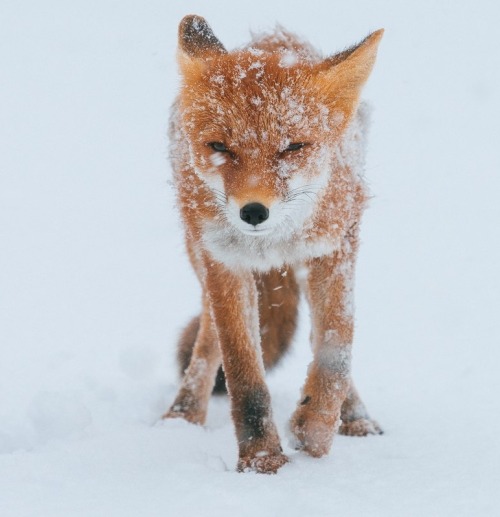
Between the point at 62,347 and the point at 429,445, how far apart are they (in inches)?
141

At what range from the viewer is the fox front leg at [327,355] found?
4.00 metres

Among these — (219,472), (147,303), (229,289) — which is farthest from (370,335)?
(219,472)

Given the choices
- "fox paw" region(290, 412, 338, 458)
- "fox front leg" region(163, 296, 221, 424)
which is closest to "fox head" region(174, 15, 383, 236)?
"fox paw" region(290, 412, 338, 458)

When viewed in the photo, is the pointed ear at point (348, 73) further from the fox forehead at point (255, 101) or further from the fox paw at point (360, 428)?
the fox paw at point (360, 428)

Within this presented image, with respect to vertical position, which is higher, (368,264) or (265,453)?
(265,453)

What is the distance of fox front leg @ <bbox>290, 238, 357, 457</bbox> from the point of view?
4004mm

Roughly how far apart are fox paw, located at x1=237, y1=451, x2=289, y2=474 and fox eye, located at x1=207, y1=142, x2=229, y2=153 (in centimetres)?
139

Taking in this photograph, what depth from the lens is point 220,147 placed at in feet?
11.9

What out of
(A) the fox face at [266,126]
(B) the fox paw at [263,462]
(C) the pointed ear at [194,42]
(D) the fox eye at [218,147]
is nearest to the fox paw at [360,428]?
(B) the fox paw at [263,462]

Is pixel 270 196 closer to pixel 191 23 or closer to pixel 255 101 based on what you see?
pixel 255 101

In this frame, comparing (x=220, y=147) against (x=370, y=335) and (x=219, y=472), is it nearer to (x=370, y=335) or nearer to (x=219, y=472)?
(x=219, y=472)

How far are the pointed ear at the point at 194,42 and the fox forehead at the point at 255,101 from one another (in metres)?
0.10

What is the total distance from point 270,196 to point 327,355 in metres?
1.04

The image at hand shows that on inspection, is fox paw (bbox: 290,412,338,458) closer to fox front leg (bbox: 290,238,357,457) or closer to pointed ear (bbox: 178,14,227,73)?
fox front leg (bbox: 290,238,357,457)
